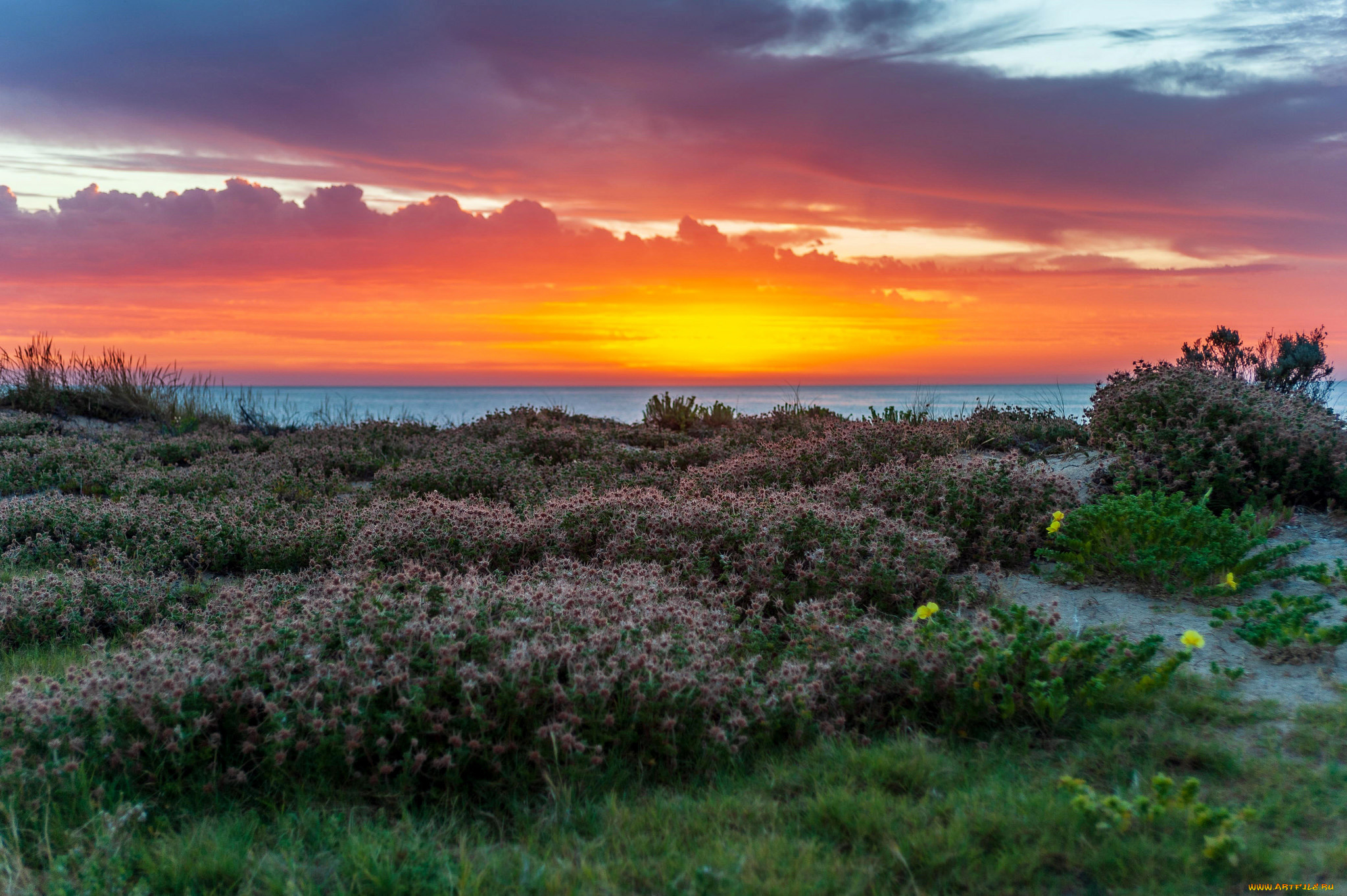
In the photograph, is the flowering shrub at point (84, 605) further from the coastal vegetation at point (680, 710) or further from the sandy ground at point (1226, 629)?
the sandy ground at point (1226, 629)

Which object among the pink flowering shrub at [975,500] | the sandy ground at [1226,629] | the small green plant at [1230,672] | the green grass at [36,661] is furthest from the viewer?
the pink flowering shrub at [975,500]

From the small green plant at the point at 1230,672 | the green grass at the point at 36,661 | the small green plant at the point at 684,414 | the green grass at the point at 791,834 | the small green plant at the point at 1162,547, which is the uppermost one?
the small green plant at the point at 684,414

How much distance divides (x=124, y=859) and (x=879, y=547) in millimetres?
4173

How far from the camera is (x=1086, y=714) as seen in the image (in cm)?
389

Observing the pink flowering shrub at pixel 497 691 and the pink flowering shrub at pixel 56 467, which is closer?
the pink flowering shrub at pixel 497 691

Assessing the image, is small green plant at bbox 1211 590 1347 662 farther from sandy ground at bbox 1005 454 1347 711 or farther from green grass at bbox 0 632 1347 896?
green grass at bbox 0 632 1347 896

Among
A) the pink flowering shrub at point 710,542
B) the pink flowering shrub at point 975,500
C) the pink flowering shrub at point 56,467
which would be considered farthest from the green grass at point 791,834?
the pink flowering shrub at point 56,467

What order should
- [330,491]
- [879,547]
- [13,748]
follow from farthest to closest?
1. [330,491]
2. [879,547]
3. [13,748]

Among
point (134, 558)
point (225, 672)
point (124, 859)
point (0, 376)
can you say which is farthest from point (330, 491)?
point (0, 376)

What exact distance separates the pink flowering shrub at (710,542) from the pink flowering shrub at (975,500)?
0.57 m

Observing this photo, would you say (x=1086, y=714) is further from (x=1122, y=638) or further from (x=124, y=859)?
(x=124, y=859)

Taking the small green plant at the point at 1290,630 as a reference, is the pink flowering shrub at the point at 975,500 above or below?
above

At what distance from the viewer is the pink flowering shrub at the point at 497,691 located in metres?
3.38

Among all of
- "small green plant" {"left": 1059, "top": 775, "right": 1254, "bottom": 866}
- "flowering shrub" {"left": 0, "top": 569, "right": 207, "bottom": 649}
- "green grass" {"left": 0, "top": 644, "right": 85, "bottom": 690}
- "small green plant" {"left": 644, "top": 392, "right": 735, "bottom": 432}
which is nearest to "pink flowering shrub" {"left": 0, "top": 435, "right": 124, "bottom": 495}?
"flowering shrub" {"left": 0, "top": 569, "right": 207, "bottom": 649}
